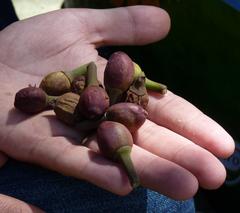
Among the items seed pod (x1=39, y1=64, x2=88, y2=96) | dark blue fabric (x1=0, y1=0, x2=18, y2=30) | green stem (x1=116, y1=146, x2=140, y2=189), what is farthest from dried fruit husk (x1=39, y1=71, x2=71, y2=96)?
dark blue fabric (x1=0, y1=0, x2=18, y2=30)

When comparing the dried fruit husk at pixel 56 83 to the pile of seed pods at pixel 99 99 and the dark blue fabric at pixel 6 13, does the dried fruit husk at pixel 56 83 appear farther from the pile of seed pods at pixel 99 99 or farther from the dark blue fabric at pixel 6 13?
the dark blue fabric at pixel 6 13

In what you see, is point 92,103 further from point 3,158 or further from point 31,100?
point 3,158

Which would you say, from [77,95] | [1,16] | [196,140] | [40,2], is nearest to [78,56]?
[77,95]

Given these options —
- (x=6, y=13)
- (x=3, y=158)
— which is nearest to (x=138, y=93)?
(x=3, y=158)

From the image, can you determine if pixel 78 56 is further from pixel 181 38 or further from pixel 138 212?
pixel 138 212

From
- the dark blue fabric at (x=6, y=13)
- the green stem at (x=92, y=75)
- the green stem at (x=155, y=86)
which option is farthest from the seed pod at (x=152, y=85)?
the dark blue fabric at (x=6, y=13)

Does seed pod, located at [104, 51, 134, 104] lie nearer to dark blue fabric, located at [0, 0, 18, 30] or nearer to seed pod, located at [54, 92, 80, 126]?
seed pod, located at [54, 92, 80, 126]
